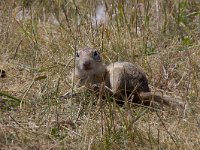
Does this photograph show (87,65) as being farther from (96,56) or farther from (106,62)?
(106,62)

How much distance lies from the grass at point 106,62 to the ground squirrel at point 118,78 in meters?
0.11

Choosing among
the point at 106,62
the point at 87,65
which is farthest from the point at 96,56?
the point at 106,62

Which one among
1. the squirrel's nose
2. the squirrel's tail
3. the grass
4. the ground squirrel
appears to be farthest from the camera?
the squirrel's nose

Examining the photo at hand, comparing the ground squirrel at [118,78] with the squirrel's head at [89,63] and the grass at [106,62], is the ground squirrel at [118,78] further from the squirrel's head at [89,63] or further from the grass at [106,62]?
the grass at [106,62]

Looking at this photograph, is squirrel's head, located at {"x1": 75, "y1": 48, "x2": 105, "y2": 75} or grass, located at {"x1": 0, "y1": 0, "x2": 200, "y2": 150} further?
squirrel's head, located at {"x1": 75, "y1": 48, "x2": 105, "y2": 75}

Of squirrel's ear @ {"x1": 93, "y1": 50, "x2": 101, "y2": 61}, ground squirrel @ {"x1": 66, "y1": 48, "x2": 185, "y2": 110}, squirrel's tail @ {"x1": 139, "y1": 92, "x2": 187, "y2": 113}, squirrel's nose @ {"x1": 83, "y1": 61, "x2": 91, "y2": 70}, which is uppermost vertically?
squirrel's ear @ {"x1": 93, "y1": 50, "x2": 101, "y2": 61}

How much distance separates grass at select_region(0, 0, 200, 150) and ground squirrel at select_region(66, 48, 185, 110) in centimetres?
11

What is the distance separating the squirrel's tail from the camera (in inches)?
146

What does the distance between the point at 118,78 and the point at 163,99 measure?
12.6 inches

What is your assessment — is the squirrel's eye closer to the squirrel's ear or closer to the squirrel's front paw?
the squirrel's ear

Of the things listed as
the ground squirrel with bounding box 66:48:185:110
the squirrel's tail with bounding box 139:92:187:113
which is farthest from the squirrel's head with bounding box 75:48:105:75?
the squirrel's tail with bounding box 139:92:187:113

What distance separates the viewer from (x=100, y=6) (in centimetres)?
573

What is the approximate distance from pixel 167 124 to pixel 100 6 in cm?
246

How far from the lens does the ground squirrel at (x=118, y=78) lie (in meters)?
3.81
